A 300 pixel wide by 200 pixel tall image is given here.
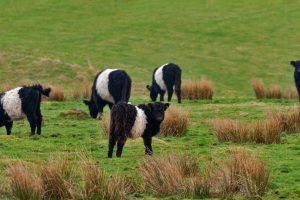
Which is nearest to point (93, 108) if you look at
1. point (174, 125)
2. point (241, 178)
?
point (174, 125)

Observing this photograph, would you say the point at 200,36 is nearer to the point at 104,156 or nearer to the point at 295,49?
the point at 295,49

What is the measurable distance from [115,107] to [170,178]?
140 inches

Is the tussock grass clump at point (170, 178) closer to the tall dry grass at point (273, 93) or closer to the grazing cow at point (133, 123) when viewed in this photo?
the grazing cow at point (133, 123)

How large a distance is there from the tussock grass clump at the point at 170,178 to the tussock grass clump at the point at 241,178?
0.26m

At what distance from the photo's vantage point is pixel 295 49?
45844 millimetres

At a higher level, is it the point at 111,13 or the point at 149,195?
the point at 111,13

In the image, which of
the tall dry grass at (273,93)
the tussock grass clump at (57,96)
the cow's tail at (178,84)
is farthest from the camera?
the tussock grass clump at (57,96)

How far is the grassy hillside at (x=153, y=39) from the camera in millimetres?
40438

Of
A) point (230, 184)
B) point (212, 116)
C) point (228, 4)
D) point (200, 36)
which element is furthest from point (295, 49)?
point (230, 184)

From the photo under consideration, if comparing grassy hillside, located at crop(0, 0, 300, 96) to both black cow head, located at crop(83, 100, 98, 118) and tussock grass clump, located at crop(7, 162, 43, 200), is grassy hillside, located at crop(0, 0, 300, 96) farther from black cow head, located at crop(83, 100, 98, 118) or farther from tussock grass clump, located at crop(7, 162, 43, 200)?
tussock grass clump, located at crop(7, 162, 43, 200)

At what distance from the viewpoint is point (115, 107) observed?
562 inches

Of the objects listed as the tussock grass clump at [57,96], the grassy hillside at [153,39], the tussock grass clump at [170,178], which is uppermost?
the grassy hillside at [153,39]


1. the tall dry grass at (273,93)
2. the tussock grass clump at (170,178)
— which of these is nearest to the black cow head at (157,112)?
the tussock grass clump at (170,178)

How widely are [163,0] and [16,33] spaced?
48.2ft
